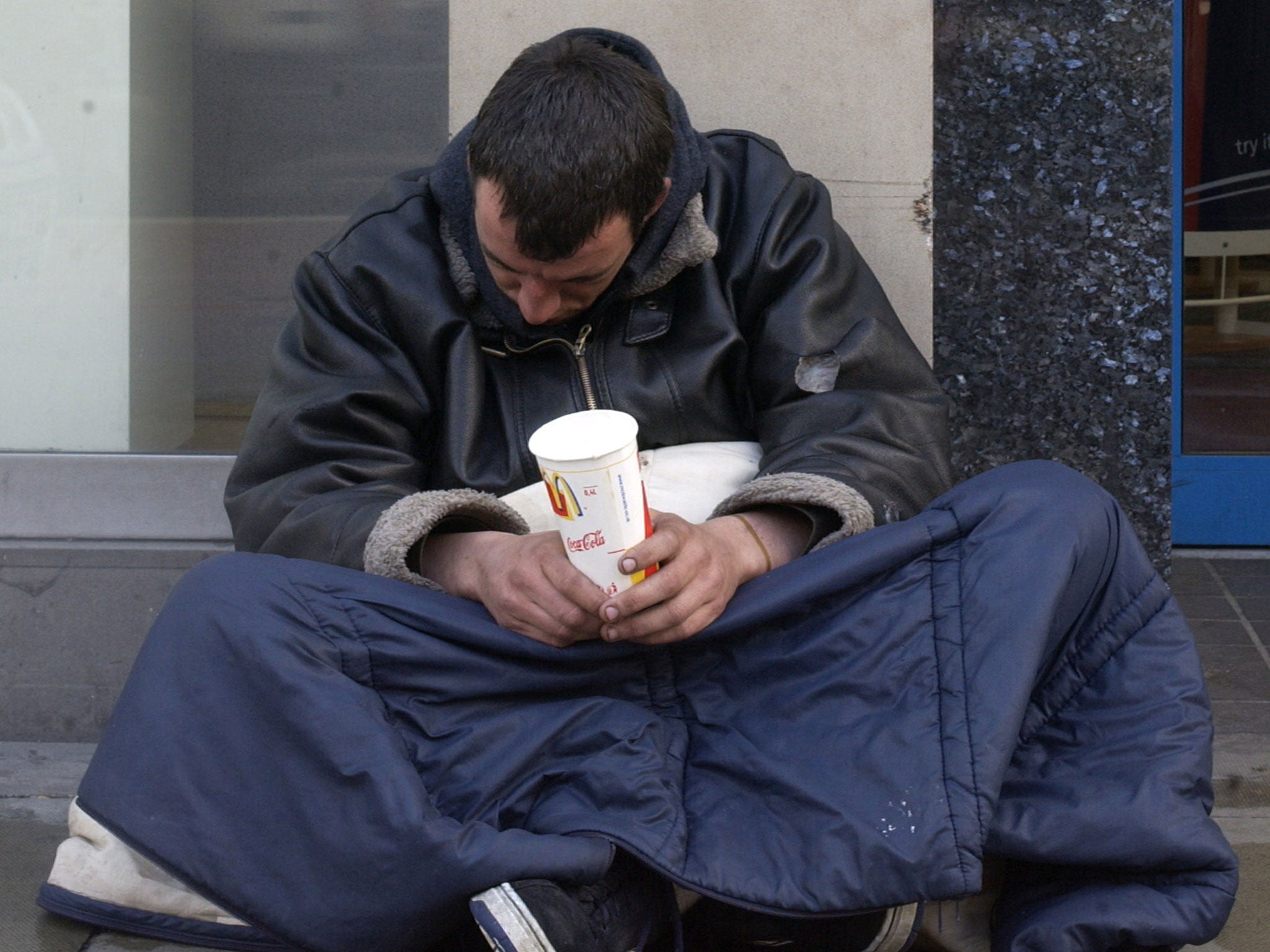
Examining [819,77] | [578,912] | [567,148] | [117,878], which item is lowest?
[117,878]

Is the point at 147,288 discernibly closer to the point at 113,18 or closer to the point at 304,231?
the point at 304,231

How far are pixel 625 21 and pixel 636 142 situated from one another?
96 cm

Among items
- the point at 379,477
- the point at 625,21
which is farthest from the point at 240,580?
the point at 625,21

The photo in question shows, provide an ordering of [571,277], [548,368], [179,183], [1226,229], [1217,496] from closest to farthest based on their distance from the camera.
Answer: [571,277] → [548,368] → [179,183] → [1217,496] → [1226,229]

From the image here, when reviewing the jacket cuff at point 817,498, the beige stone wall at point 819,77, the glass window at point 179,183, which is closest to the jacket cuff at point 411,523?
the jacket cuff at point 817,498

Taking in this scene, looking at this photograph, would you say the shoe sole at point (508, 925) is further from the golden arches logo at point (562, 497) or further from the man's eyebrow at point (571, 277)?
the man's eyebrow at point (571, 277)

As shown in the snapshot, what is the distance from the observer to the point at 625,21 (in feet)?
9.25

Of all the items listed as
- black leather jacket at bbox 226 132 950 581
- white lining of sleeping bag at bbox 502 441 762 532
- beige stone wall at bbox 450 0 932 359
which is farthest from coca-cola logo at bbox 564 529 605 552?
beige stone wall at bbox 450 0 932 359

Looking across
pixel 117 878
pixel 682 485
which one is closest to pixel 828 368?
pixel 682 485

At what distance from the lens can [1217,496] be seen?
4531 mm

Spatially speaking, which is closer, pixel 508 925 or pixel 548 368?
pixel 508 925

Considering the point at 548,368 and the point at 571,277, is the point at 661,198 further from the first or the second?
the point at 548,368

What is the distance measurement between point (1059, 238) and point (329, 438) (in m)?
1.57

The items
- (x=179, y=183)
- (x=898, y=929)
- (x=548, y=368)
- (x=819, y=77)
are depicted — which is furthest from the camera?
(x=179, y=183)
